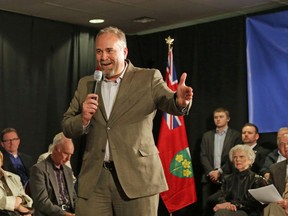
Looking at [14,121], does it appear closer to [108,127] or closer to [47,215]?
[47,215]

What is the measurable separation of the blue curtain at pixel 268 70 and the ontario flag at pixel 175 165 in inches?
36.3

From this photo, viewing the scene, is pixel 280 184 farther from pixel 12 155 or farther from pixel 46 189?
pixel 12 155

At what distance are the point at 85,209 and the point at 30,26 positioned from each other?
495 centimetres

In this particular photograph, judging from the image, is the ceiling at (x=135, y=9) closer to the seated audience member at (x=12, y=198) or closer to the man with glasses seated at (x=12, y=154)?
the man with glasses seated at (x=12, y=154)

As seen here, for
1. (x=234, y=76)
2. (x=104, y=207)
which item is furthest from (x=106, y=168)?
(x=234, y=76)

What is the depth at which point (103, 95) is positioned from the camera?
2482 millimetres

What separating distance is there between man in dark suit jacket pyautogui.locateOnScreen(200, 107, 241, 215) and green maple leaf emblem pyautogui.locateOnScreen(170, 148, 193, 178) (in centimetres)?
18

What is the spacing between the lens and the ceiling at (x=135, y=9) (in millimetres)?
6324

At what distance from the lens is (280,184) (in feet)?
16.9

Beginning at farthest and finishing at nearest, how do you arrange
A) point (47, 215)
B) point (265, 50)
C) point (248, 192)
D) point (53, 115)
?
point (53, 115), point (265, 50), point (248, 192), point (47, 215)

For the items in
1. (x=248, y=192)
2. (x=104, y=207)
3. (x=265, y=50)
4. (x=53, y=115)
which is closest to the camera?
(x=104, y=207)

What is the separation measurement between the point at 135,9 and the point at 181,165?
1982mm

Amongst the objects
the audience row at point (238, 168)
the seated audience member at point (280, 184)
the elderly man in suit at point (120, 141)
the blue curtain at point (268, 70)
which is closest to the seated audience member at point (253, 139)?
the audience row at point (238, 168)

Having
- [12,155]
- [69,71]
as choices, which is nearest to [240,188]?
[12,155]
